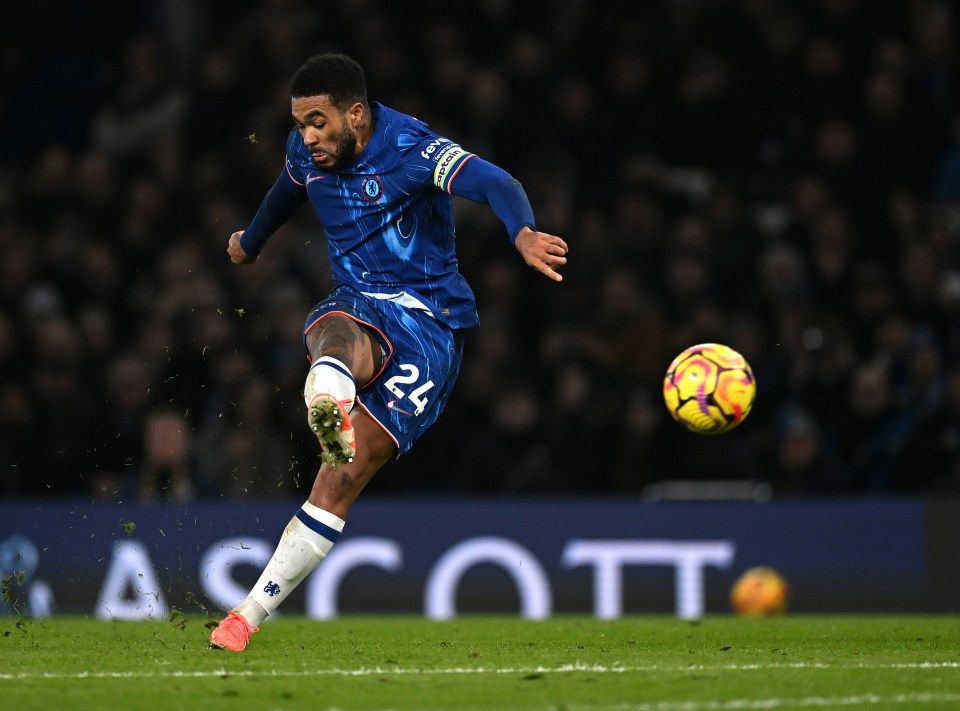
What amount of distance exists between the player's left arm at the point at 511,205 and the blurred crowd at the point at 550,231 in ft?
17.4

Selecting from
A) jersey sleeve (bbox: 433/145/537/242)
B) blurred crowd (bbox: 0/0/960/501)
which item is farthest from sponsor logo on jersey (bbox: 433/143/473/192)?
blurred crowd (bbox: 0/0/960/501)

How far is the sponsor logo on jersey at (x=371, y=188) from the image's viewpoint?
7.01m

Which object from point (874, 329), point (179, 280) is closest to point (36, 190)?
point (179, 280)

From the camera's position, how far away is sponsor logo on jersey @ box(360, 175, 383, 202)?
7.01 metres

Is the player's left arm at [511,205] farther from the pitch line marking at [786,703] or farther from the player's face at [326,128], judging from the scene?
the pitch line marking at [786,703]

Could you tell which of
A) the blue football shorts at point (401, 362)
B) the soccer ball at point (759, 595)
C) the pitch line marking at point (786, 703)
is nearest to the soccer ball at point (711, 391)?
the blue football shorts at point (401, 362)

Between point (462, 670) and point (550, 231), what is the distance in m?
7.37

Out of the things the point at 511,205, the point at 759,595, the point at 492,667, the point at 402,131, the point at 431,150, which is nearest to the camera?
the point at 492,667

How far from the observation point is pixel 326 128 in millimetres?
6883

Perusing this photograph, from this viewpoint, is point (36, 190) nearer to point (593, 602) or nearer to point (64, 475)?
point (64, 475)

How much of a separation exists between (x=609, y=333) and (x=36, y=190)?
5.55 m

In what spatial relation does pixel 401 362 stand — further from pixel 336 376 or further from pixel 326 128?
pixel 326 128

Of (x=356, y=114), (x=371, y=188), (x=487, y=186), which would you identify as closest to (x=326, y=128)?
(x=356, y=114)

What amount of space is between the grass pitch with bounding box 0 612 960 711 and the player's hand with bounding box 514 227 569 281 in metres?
1.59
